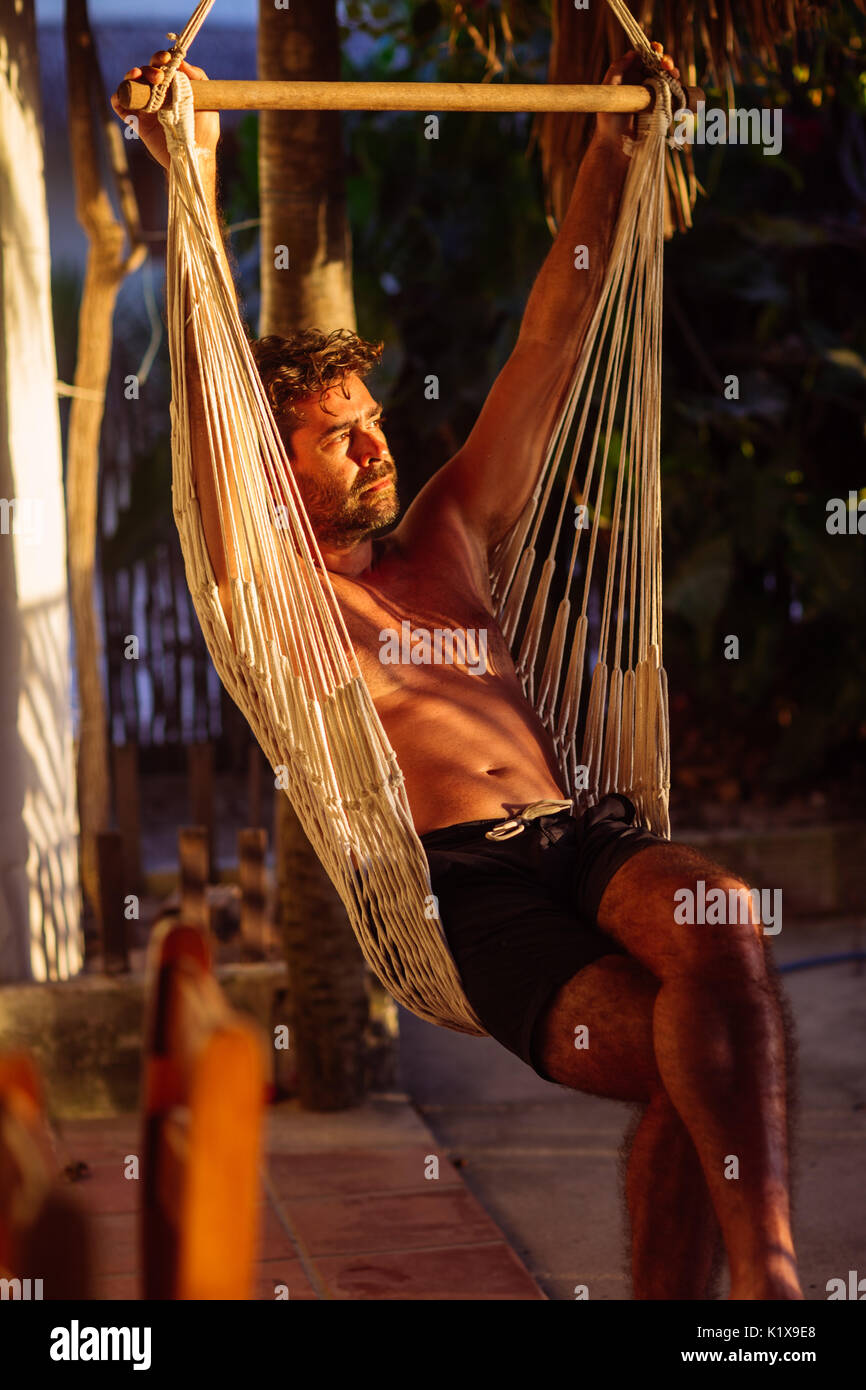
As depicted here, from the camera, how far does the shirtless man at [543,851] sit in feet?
4.42

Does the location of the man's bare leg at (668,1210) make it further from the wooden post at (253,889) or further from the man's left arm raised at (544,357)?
the wooden post at (253,889)

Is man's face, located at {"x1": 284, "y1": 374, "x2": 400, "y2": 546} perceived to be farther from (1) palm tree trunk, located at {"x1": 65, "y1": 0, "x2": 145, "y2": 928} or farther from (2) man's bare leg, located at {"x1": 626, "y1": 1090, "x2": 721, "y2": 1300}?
(1) palm tree trunk, located at {"x1": 65, "y1": 0, "x2": 145, "y2": 928}

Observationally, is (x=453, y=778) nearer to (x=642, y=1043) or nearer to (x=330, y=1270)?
(x=642, y=1043)

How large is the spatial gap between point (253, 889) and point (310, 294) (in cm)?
115

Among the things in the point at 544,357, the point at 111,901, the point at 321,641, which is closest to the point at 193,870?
the point at 111,901

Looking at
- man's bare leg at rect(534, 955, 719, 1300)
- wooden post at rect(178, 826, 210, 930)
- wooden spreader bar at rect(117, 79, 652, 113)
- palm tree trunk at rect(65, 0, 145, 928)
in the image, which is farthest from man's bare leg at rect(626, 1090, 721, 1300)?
palm tree trunk at rect(65, 0, 145, 928)

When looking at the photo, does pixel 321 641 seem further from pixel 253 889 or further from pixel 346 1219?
pixel 253 889

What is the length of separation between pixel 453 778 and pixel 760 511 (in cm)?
275

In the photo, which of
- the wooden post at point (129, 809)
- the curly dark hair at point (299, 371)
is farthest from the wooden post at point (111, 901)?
the curly dark hair at point (299, 371)

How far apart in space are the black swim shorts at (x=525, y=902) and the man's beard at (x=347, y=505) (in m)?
0.42

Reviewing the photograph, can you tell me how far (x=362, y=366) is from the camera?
2.03 metres

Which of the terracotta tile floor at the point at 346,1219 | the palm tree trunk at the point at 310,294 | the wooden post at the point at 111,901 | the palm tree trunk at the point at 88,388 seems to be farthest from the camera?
the palm tree trunk at the point at 88,388

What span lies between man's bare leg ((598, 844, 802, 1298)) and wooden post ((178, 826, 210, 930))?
1.44 m
